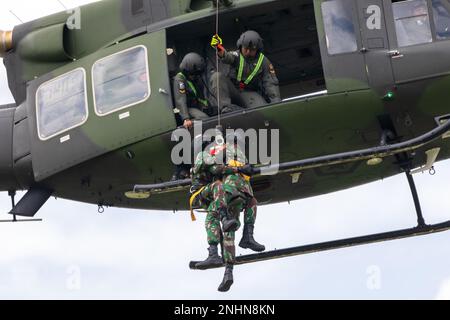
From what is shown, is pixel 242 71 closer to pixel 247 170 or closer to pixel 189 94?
pixel 189 94

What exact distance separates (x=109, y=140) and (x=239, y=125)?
1.67m

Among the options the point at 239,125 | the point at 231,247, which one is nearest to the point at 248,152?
the point at 239,125

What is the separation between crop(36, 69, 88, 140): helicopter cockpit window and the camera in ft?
51.4

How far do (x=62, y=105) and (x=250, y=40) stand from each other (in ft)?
8.53

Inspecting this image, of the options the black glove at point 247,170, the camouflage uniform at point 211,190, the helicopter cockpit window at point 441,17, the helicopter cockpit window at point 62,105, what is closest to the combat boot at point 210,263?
the camouflage uniform at point 211,190

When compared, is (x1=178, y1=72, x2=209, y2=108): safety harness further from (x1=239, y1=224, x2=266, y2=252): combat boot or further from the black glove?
(x1=239, y1=224, x2=266, y2=252): combat boot

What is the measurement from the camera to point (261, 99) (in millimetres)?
15344

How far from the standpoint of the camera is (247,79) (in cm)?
1536

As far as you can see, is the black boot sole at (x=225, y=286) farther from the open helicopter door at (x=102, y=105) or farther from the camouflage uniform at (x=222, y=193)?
the open helicopter door at (x=102, y=105)

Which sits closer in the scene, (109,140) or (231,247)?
(231,247)

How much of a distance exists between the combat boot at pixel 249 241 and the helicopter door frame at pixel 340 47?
1.88 m

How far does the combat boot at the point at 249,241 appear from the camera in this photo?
14133 millimetres

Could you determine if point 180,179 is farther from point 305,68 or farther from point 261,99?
point 305,68

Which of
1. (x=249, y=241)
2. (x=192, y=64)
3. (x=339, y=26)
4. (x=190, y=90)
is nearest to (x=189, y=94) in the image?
(x=190, y=90)
